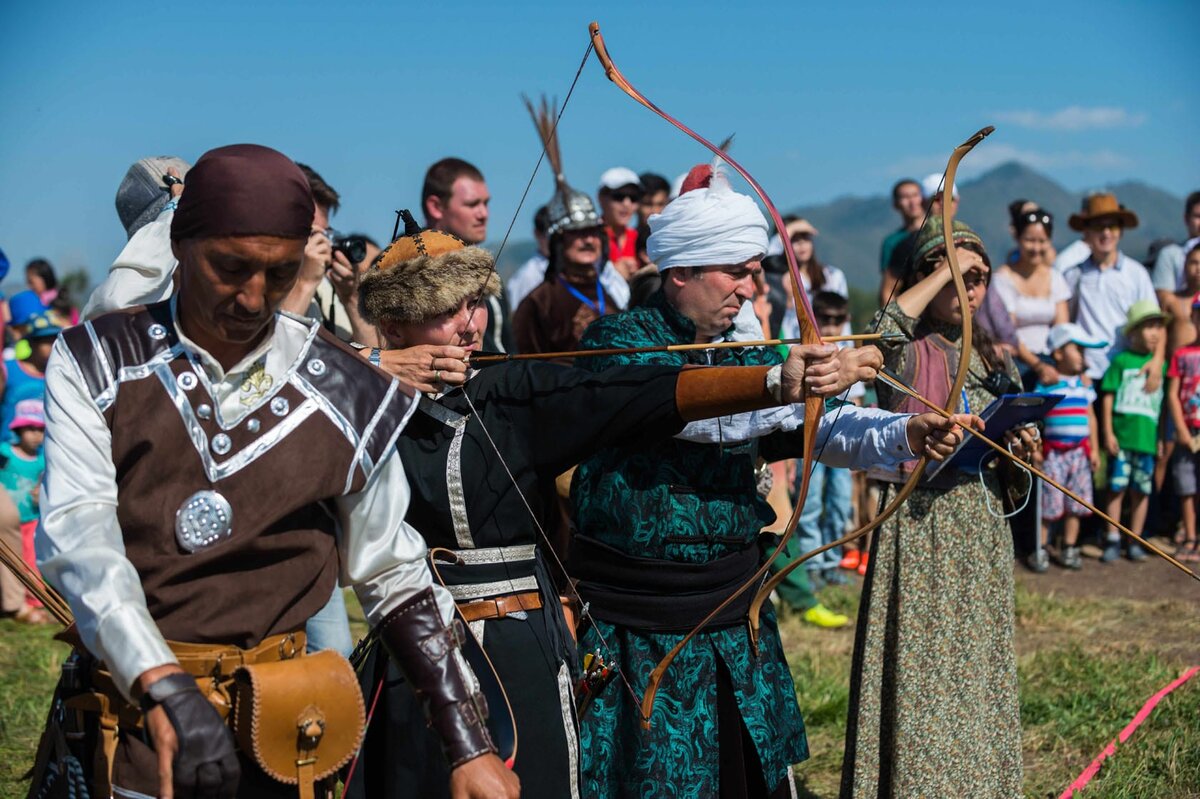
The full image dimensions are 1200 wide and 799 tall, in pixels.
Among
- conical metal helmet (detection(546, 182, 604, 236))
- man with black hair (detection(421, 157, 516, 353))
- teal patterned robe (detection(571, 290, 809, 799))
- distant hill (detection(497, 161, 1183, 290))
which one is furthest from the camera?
distant hill (detection(497, 161, 1183, 290))

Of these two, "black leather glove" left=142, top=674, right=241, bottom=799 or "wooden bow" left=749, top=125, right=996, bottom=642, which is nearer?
"black leather glove" left=142, top=674, right=241, bottom=799

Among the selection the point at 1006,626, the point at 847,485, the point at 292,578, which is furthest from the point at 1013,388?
the point at 847,485

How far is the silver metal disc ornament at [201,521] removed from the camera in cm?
206

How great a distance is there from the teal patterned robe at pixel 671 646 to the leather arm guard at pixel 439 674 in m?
0.91

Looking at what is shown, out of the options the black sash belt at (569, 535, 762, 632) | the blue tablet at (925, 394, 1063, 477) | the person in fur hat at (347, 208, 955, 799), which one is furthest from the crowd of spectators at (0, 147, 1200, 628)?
the person in fur hat at (347, 208, 955, 799)

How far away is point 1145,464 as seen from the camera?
8695 mm

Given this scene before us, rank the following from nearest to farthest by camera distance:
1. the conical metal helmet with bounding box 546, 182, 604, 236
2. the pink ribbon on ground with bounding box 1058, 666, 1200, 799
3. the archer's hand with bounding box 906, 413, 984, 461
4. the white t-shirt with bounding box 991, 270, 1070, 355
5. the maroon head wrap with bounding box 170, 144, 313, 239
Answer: the maroon head wrap with bounding box 170, 144, 313, 239, the archer's hand with bounding box 906, 413, 984, 461, the pink ribbon on ground with bounding box 1058, 666, 1200, 799, the conical metal helmet with bounding box 546, 182, 604, 236, the white t-shirt with bounding box 991, 270, 1070, 355

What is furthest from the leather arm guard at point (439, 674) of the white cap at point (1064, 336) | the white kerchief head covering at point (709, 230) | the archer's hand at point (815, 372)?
the white cap at point (1064, 336)

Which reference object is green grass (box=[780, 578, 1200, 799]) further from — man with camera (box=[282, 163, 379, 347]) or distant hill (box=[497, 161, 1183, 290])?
distant hill (box=[497, 161, 1183, 290])

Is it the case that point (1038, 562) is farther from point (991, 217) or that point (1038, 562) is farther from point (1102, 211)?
point (991, 217)

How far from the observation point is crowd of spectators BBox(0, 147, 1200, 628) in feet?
20.7

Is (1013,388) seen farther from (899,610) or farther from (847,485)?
(847,485)

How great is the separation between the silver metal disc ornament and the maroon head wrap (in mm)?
422

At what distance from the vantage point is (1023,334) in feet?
27.2
